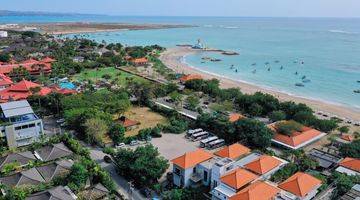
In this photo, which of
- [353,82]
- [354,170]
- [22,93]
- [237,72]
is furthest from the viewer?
[237,72]

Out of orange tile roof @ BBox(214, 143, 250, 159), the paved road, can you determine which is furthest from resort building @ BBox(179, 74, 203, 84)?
orange tile roof @ BBox(214, 143, 250, 159)

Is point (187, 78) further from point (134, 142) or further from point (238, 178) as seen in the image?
point (238, 178)

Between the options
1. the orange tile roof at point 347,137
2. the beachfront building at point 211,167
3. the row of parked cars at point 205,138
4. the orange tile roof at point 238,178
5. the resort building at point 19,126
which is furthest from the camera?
the orange tile roof at point 347,137

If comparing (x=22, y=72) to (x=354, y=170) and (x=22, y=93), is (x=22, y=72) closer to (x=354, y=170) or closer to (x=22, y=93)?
(x=22, y=93)

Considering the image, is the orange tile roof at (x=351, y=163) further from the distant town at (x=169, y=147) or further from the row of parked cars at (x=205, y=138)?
the row of parked cars at (x=205, y=138)

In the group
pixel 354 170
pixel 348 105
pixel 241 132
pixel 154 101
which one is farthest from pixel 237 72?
pixel 354 170

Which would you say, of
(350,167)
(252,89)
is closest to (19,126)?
(350,167)

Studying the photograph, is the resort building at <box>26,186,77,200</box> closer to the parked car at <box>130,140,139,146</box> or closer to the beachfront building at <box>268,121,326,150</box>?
the parked car at <box>130,140,139,146</box>

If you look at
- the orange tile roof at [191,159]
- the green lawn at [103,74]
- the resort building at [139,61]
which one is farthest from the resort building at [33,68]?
the orange tile roof at [191,159]
